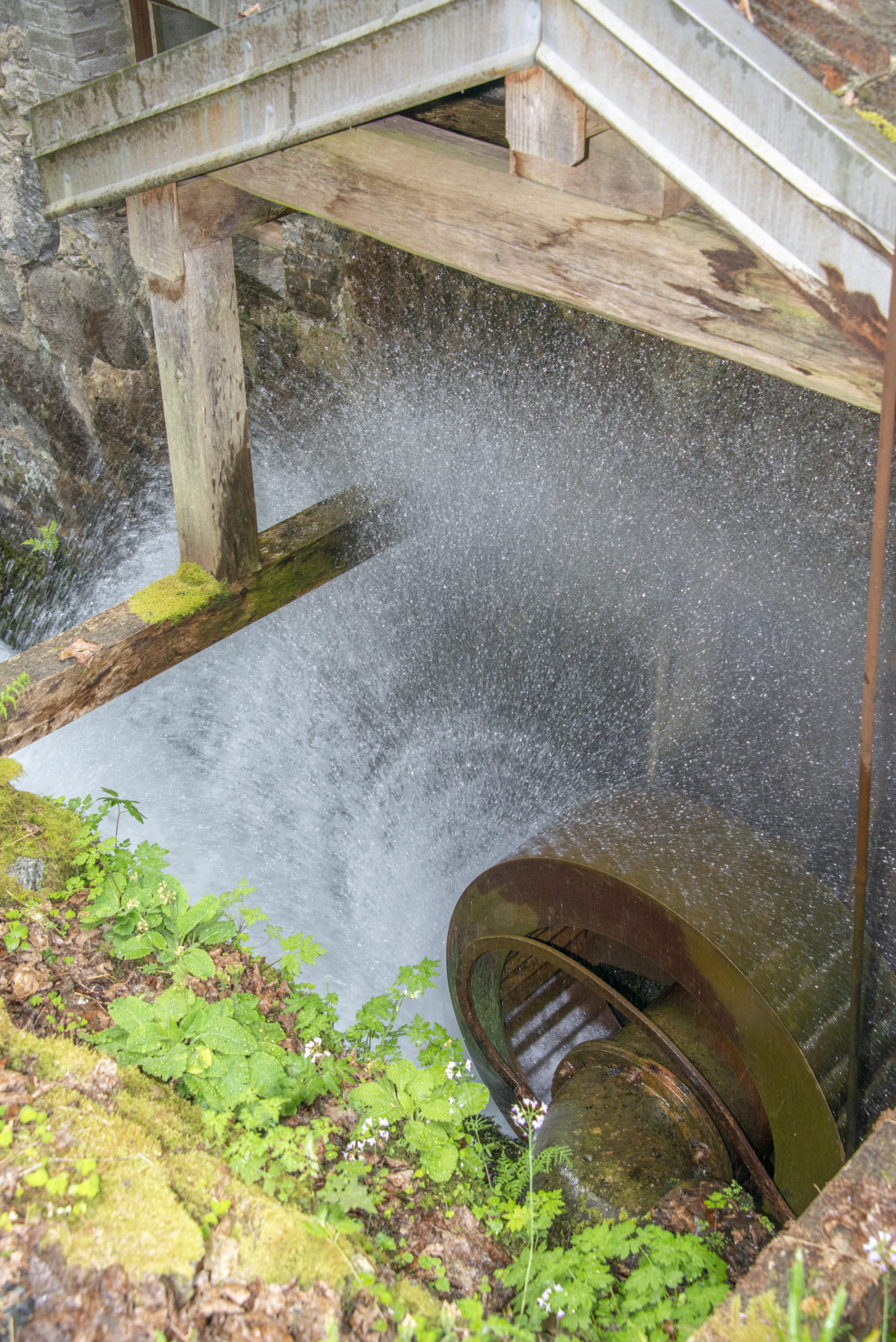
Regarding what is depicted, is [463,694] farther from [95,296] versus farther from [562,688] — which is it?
[95,296]

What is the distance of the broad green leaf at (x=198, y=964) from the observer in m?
2.65

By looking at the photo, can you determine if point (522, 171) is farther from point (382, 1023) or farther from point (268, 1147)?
point (382, 1023)

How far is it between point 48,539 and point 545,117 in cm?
463

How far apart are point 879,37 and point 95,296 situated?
413cm

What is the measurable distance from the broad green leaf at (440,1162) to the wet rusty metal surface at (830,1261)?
87 centimetres

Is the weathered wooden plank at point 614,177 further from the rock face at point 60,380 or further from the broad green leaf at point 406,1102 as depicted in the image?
the rock face at point 60,380

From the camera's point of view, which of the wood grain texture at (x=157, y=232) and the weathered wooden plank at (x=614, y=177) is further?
the wood grain texture at (x=157, y=232)

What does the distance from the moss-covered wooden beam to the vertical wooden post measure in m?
0.14

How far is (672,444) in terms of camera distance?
357cm

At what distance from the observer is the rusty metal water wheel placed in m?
2.68

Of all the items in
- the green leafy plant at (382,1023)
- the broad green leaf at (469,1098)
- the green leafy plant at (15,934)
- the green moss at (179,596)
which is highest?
the green moss at (179,596)

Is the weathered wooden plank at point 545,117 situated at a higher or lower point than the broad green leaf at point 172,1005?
higher

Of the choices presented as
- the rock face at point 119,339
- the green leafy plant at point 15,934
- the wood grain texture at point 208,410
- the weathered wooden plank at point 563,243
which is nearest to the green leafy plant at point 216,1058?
the green leafy plant at point 15,934

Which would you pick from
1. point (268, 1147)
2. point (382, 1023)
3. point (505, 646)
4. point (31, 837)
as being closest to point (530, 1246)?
point (268, 1147)
